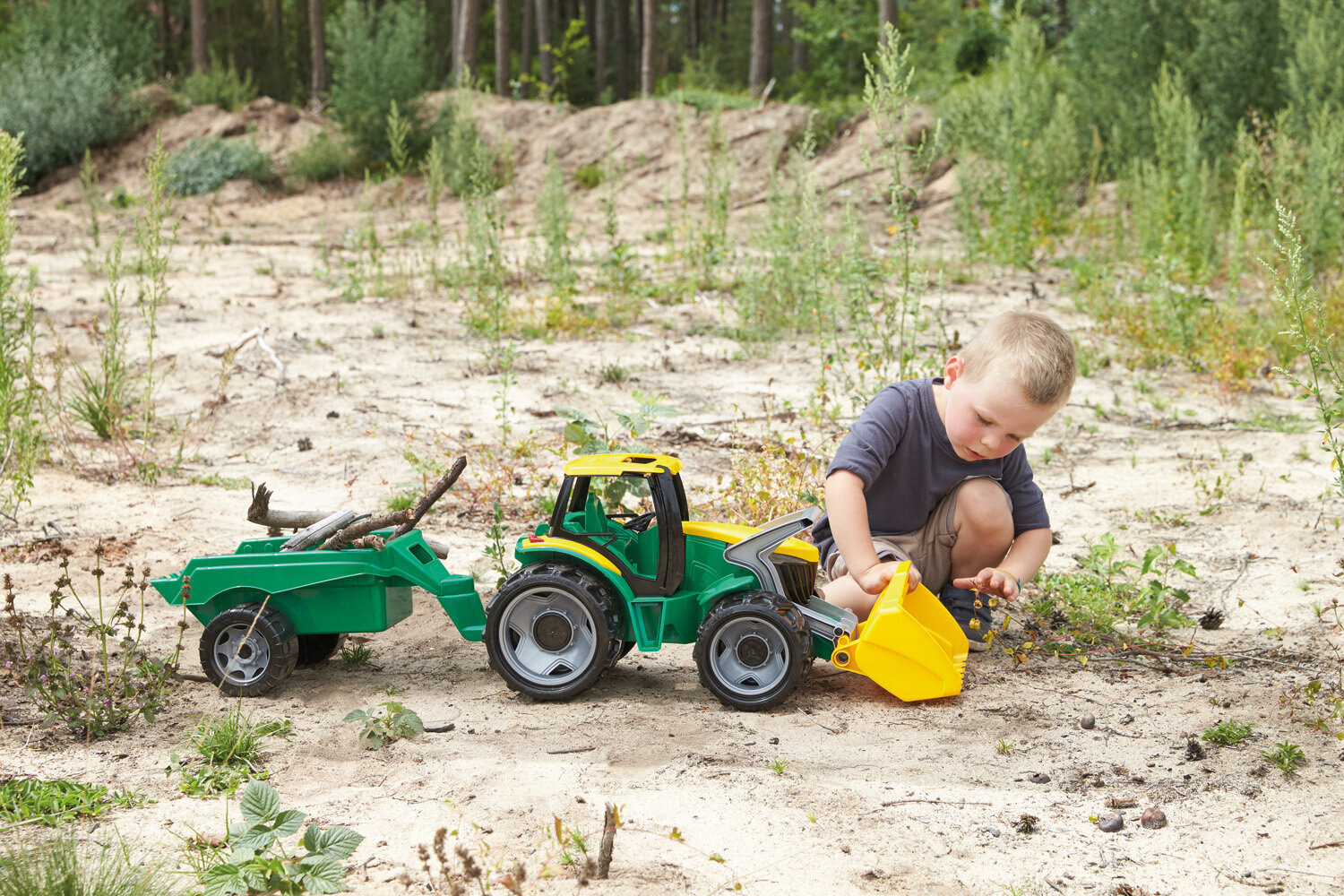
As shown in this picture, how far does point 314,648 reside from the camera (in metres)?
3.22

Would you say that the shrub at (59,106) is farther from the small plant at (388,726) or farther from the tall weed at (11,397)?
the small plant at (388,726)

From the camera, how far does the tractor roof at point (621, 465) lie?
289 centimetres

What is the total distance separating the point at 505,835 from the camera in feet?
7.16

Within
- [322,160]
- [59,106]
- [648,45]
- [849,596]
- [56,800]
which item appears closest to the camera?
[56,800]

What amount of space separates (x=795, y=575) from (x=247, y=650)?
1603 mm

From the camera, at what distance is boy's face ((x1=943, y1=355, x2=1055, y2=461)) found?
9.57 feet

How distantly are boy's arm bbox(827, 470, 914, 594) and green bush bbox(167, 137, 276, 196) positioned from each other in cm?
1340

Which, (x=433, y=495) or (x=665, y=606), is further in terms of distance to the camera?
(x=433, y=495)

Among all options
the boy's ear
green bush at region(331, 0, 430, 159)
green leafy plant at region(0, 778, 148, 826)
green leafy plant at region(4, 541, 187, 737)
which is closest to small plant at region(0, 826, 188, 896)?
green leafy plant at region(0, 778, 148, 826)

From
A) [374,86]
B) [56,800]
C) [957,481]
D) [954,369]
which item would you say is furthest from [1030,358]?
[374,86]

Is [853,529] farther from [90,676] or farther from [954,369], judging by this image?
[90,676]

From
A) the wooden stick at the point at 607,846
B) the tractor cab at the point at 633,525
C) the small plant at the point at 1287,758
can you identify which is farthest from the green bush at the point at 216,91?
the small plant at the point at 1287,758

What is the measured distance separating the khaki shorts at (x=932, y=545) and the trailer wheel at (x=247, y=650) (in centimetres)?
172

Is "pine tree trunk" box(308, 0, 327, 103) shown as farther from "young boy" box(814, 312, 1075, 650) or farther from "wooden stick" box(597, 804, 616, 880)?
"wooden stick" box(597, 804, 616, 880)
